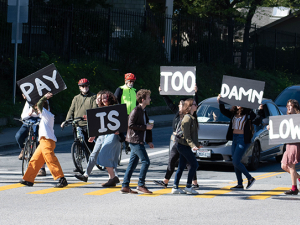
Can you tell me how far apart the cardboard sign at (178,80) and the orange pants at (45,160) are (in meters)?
2.35

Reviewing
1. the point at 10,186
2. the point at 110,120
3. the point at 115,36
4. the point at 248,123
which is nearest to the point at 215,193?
the point at 248,123

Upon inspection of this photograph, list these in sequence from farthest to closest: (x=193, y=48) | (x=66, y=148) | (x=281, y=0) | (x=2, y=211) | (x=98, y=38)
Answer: (x=281, y=0) → (x=193, y=48) → (x=98, y=38) → (x=66, y=148) → (x=2, y=211)

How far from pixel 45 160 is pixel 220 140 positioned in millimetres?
3890

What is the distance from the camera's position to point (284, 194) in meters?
9.30

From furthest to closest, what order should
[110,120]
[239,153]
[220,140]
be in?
[220,140], [239,153], [110,120]

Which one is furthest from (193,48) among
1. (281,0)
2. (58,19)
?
(58,19)

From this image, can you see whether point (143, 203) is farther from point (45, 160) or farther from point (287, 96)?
point (287, 96)

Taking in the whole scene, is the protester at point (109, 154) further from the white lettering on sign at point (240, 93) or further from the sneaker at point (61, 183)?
the white lettering on sign at point (240, 93)

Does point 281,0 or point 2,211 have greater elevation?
point 281,0

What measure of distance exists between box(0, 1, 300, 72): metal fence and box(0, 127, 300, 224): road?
11.9 metres

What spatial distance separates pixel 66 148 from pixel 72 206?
6846 mm

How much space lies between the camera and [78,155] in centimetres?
1077

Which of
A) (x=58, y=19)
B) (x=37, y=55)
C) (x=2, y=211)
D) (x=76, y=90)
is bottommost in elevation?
(x=2, y=211)

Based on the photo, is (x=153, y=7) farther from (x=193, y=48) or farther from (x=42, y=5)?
(x=42, y=5)
